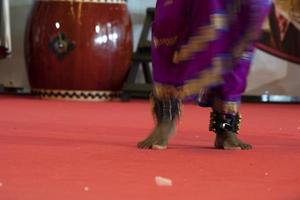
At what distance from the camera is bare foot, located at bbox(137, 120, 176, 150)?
81.0 inches

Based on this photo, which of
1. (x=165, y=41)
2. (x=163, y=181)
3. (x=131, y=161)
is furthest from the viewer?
(x=165, y=41)

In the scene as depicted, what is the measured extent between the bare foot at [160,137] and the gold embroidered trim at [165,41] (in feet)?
0.78

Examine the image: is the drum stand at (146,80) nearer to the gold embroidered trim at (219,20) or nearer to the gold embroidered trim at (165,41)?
the gold embroidered trim at (165,41)

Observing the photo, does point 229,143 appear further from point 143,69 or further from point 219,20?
point 143,69

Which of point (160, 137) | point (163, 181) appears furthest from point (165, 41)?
point (163, 181)

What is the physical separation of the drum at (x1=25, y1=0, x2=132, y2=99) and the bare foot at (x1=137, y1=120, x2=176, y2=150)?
7.35 feet

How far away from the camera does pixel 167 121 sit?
2092mm

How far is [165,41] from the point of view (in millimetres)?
2014

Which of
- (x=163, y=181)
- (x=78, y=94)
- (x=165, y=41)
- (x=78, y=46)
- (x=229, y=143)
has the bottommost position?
(x=78, y=94)

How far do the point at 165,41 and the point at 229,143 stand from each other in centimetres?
37

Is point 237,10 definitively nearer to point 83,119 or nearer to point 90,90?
point 83,119

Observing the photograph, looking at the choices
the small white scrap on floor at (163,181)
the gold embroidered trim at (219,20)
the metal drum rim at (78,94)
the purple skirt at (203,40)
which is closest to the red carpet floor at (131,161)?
the small white scrap on floor at (163,181)

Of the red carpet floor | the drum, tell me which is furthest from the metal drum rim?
the red carpet floor

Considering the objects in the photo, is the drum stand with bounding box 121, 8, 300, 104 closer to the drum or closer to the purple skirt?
the drum
